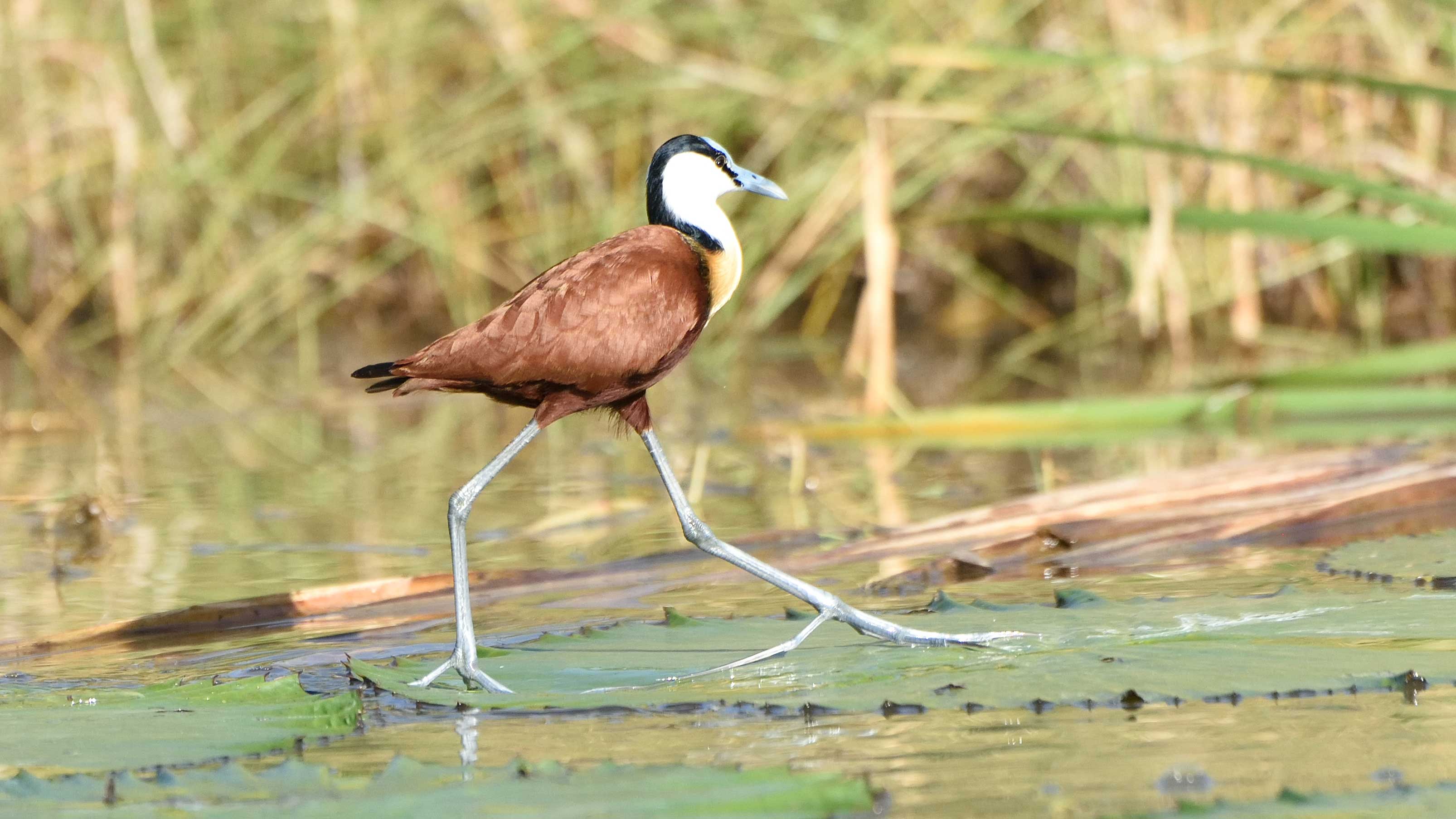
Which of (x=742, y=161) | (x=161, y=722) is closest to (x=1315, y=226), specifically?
(x=161, y=722)

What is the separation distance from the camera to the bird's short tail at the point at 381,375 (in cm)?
283

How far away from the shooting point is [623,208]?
334 inches

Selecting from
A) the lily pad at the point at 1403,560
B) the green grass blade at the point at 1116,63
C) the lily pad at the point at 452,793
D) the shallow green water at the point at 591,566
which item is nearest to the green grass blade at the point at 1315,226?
the green grass blade at the point at 1116,63

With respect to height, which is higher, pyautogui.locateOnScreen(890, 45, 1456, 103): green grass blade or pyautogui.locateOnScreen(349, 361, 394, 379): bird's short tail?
pyautogui.locateOnScreen(890, 45, 1456, 103): green grass blade

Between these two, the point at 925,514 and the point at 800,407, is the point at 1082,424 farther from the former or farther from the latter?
the point at 800,407

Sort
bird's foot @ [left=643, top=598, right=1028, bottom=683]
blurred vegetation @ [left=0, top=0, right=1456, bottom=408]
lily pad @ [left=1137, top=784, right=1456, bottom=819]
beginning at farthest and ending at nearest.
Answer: blurred vegetation @ [left=0, top=0, right=1456, bottom=408]
bird's foot @ [left=643, top=598, right=1028, bottom=683]
lily pad @ [left=1137, top=784, right=1456, bottom=819]

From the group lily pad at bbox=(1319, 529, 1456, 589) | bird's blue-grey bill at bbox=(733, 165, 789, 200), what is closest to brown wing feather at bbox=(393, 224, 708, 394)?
bird's blue-grey bill at bbox=(733, 165, 789, 200)

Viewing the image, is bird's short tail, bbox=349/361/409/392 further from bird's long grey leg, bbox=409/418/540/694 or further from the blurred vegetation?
the blurred vegetation

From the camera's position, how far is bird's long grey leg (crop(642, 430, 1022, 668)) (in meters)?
2.94

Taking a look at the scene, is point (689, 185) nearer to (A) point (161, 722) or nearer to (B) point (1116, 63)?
(A) point (161, 722)

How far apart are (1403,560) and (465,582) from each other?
1.60 metres

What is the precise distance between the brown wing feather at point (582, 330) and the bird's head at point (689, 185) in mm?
180

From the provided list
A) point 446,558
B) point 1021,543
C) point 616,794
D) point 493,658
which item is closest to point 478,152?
point 446,558

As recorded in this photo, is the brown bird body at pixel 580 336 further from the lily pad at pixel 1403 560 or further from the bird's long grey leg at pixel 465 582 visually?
the lily pad at pixel 1403 560
